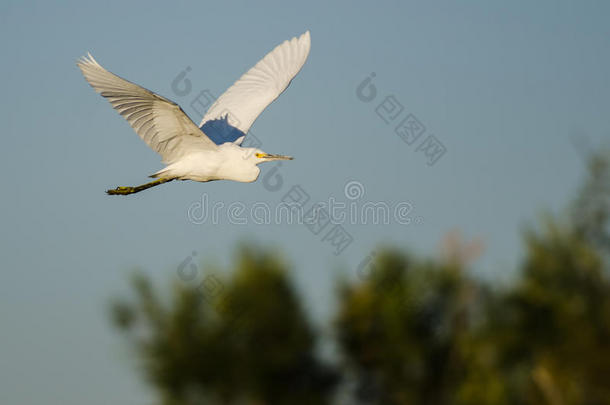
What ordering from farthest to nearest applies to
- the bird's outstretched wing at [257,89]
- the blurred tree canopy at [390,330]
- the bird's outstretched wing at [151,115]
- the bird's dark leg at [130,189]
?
the blurred tree canopy at [390,330], the bird's outstretched wing at [257,89], the bird's dark leg at [130,189], the bird's outstretched wing at [151,115]

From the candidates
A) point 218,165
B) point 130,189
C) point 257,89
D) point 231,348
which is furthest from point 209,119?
point 231,348

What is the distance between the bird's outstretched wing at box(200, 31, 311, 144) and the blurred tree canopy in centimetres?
636

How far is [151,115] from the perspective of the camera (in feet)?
33.6

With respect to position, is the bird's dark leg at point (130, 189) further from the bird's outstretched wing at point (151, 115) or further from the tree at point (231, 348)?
the tree at point (231, 348)

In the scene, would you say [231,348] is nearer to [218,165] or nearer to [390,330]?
[390,330]

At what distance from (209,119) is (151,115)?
250cm

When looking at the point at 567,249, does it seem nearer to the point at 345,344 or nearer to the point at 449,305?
A: the point at 449,305

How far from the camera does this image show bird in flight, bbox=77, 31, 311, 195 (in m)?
9.70

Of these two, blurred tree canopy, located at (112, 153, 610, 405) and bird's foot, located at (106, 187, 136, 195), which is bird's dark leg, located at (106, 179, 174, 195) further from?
blurred tree canopy, located at (112, 153, 610, 405)

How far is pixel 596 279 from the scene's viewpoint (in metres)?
17.7

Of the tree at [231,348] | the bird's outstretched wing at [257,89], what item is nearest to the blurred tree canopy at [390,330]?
the tree at [231,348]

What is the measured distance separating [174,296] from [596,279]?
9172 mm

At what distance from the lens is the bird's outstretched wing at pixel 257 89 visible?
1245 cm

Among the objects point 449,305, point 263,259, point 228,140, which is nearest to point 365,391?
point 449,305
